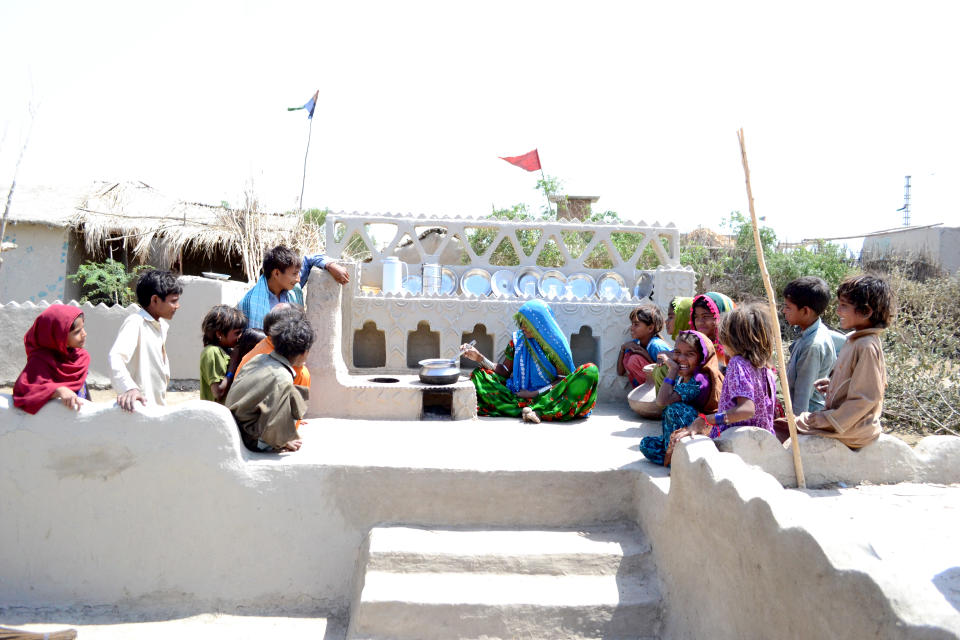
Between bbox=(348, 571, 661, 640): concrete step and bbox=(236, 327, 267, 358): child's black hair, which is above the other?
bbox=(236, 327, 267, 358): child's black hair

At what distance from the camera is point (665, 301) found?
6309 mm

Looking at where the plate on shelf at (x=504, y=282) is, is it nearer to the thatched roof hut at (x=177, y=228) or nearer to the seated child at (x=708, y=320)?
the seated child at (x=708, y=320)

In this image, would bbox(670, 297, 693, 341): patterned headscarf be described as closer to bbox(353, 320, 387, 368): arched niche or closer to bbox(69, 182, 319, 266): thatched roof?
bbox(353, 320, 387, 368): arched niche

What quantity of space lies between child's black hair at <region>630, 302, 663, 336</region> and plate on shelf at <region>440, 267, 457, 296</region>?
2.03 metres

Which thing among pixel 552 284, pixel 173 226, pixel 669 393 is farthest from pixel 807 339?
pixel 173 226

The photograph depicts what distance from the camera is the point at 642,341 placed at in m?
5.96

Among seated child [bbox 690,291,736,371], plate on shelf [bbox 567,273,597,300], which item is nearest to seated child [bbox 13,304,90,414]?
seated child [bbox 690,291,736,371]

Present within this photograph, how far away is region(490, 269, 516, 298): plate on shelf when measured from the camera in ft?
22.2

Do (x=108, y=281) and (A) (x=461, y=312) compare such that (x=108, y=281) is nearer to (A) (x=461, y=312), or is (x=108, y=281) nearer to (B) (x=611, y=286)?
(A) (x=461, y=312)

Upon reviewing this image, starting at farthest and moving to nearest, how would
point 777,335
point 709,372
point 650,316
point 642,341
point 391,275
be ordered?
point 391,275 < point 642,341 < point 650,316 < point 709,372 < point 777,335

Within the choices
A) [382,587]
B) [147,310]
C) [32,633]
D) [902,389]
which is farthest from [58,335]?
[902,389]

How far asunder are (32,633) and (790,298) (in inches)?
186

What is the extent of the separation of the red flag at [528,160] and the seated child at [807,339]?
7.48 meters

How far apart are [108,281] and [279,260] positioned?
32.8 ft
